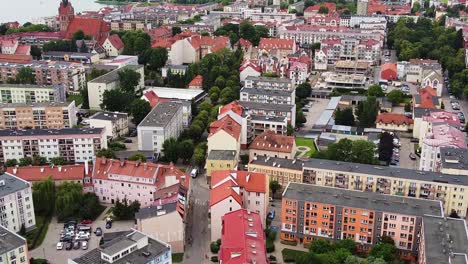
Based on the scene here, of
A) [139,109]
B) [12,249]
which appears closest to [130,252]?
[12,249]

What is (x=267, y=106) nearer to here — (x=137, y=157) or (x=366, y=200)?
(x=137, y=157)

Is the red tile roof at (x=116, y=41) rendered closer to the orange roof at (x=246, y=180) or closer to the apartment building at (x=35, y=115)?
the apartment building at (x=35, y=115)

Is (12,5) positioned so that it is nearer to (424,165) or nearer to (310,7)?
(310,7)

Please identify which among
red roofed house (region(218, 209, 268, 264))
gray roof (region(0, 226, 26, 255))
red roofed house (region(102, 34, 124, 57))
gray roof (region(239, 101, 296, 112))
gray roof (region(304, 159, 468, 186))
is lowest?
red roofed house (region(218, 209, 268, 264))

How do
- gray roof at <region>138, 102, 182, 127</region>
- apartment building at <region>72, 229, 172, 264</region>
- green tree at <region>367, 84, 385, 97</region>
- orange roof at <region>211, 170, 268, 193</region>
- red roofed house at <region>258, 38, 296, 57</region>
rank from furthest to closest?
red roofed house at <region>258, 38, 296, 57</region>, green tree at <region>367, 84, 385, 97</region>, gray roof at <region>138, 102, 182, 127</region>, orange roof at <region>211, 170, 268, 193</region>, apartment building at <region>72, 229, 172, 264</region>

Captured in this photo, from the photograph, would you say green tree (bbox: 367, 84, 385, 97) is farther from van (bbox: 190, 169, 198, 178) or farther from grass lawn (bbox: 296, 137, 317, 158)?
van (bbox: 190, 169, 198, 178)

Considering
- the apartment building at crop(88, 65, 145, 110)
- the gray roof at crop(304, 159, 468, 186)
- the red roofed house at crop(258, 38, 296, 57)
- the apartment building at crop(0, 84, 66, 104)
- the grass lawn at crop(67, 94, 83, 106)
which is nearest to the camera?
the gray roof at crop(304, 159, 468, 186)

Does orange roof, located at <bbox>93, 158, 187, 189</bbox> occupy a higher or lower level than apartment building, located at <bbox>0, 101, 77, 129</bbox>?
lower

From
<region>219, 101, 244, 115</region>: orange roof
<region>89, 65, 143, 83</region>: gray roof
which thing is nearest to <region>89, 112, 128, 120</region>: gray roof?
<region>89, 65, 143, 83</region>: gray roof
